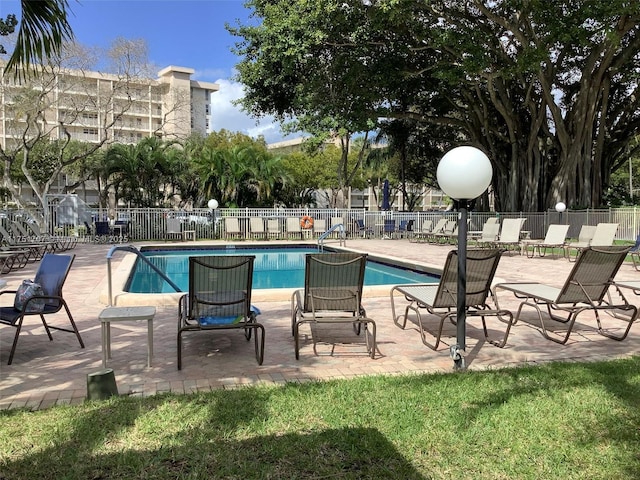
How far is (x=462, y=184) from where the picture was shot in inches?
176

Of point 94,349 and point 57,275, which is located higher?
point 57,275

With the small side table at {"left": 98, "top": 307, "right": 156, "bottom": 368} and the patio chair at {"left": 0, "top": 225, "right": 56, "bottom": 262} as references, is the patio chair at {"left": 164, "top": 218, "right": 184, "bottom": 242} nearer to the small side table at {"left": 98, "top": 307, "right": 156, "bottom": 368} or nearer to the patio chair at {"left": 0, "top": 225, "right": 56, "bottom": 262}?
the patio chair at {"left": 0, "top": 225, "right": 56, "bottom": 262}

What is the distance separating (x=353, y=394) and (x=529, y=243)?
523 inches

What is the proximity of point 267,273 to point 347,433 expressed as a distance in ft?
36.1

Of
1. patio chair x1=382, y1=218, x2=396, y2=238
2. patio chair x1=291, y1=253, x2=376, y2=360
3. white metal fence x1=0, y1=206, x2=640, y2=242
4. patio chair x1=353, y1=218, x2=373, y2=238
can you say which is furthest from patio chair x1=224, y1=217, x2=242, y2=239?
patio chair x1=291, y1=253, x2=376, y2=360

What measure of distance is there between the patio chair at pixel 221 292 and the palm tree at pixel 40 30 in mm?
2184

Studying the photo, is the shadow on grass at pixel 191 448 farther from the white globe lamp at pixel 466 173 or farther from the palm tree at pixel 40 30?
the palm tree at pixel 40 30

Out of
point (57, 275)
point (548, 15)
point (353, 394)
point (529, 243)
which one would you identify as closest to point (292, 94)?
point (548, 15)

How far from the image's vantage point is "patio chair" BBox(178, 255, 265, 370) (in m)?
4.75

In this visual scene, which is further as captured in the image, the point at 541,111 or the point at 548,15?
the point at 541,111

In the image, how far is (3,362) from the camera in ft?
15.3

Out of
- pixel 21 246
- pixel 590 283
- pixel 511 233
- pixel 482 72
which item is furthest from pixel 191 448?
pixel 482 72

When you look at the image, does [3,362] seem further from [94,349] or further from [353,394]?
[353,394]

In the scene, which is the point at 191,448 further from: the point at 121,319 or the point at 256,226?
the point at 256,226
